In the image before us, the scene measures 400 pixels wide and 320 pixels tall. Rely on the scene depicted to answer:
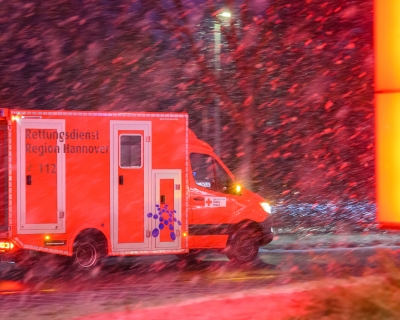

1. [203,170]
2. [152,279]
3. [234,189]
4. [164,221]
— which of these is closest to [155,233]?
[164,221]

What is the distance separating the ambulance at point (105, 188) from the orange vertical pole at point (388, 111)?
6042 millimetres

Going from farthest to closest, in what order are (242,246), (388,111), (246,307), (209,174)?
(242,246) → (209,174) → (246,307) → (388,111)

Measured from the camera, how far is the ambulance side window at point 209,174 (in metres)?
13.8

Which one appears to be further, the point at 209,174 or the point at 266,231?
the point at 266,231

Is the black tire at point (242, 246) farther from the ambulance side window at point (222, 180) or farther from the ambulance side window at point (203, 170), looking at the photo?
the ambulance side window at point (203, 170)

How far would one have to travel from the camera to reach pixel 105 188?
13.0m

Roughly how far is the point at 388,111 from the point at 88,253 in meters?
7.05

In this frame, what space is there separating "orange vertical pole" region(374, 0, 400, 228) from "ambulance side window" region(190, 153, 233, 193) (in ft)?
20.2

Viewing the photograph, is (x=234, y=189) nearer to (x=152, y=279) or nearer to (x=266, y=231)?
(x=266, y=231)

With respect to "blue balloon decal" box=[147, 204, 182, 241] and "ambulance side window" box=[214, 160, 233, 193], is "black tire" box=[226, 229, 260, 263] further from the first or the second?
"blue balloon decal" box=[147, 204, 182, 241]

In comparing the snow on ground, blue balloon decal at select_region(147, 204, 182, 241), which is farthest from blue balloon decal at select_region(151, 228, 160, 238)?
the snow on ground

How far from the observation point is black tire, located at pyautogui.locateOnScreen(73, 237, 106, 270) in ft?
42.7

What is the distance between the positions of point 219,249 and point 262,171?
1455 centimetres


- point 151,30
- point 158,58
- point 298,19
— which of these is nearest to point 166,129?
point 298,19
